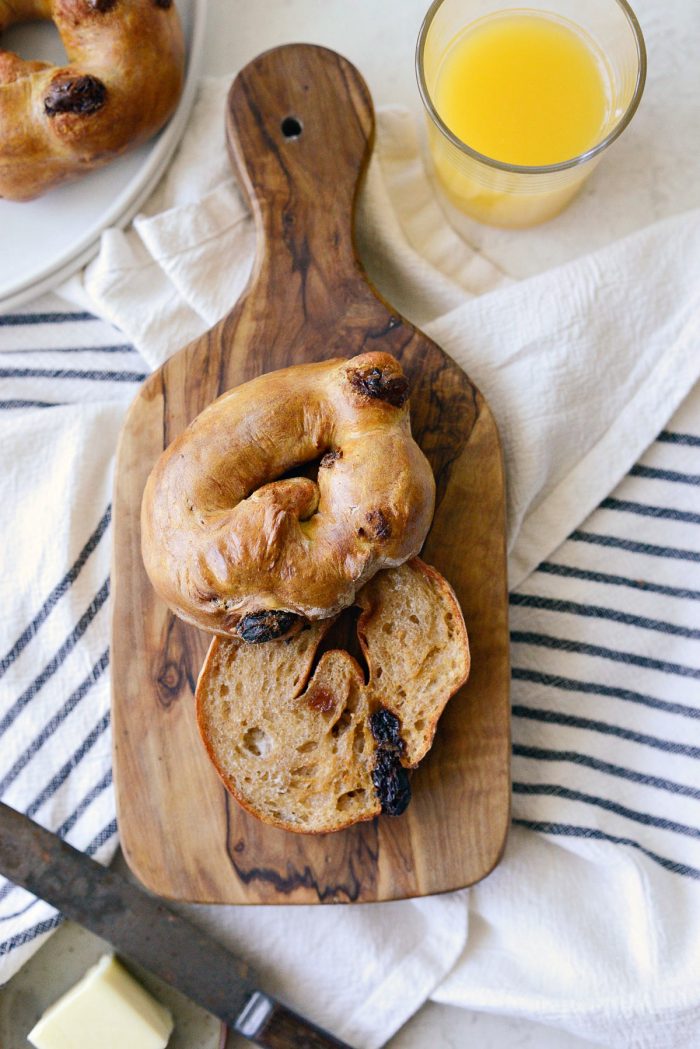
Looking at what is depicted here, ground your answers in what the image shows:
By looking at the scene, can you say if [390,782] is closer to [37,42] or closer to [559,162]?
[559,162]

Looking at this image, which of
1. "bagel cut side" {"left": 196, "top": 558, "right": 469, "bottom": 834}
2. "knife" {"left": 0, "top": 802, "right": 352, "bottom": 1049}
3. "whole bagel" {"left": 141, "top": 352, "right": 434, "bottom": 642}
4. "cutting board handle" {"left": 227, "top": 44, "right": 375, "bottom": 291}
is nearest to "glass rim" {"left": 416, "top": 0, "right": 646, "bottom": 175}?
"cutting board handle" {"left": 227, "top": 44, "right": 375, "bottom": 291}

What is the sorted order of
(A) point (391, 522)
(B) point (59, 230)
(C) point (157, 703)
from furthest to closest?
(B) point (59, 230) < (C) point (157, 703) < (A) point (391, 522)

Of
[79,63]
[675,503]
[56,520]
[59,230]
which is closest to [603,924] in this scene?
[675,503]

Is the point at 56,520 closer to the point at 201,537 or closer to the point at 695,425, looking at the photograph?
the point at 201,537

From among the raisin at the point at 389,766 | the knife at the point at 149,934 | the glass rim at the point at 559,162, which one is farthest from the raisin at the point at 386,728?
the glass rim at the point at 559,162

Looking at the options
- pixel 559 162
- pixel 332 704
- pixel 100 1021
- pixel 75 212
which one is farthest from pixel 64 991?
pixel 559 162

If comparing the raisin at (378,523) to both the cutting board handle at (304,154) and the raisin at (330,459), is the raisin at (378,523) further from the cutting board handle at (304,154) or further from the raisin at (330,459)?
the cutting board handle at (304,154)

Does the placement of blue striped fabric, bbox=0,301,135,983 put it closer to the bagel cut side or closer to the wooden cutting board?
the wooden cutting board
